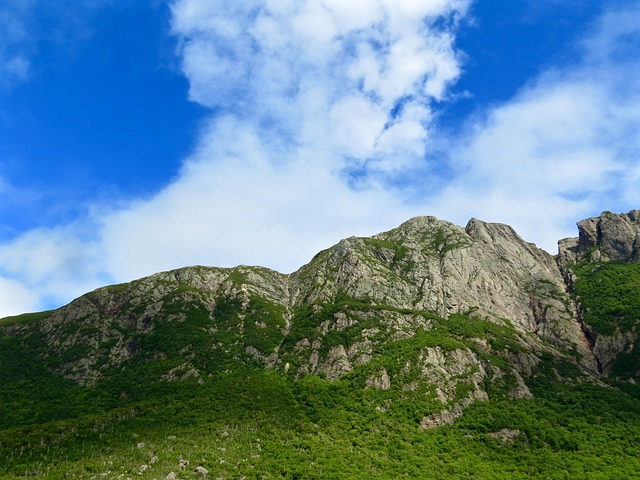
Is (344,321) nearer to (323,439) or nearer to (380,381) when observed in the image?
(380,381)

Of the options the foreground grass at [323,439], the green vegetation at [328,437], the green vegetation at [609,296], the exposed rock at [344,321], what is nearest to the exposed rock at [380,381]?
the exposed rock at [344,321]

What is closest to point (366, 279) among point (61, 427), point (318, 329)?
point (318, 329)

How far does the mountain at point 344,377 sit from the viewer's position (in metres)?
95.2

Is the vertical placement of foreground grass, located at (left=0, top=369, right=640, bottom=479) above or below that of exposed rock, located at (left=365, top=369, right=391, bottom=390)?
below

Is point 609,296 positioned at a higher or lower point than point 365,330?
higher

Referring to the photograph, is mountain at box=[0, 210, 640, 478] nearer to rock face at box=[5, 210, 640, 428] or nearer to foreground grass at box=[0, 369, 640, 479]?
foreground grass at box=[0, 369, 640, 479]

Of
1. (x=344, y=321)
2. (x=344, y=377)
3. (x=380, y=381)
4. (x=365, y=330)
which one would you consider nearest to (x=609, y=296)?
(x=365, y=330)

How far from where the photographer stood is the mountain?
95.2m

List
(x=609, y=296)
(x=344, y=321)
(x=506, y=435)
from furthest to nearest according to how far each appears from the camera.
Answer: (x=609, y=296), (x=344, y=321), (x=506, y=435)

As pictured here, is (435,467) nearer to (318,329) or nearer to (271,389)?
(271,389)

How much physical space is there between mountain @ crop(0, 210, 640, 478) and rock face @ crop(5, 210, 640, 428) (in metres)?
0.64

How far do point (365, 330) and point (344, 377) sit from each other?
76.9ft

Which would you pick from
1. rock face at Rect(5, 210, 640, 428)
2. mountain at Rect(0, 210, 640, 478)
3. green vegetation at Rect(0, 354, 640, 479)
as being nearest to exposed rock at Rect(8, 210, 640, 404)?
rock face at Rect(5, 210, 640, 428)

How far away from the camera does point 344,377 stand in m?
134
